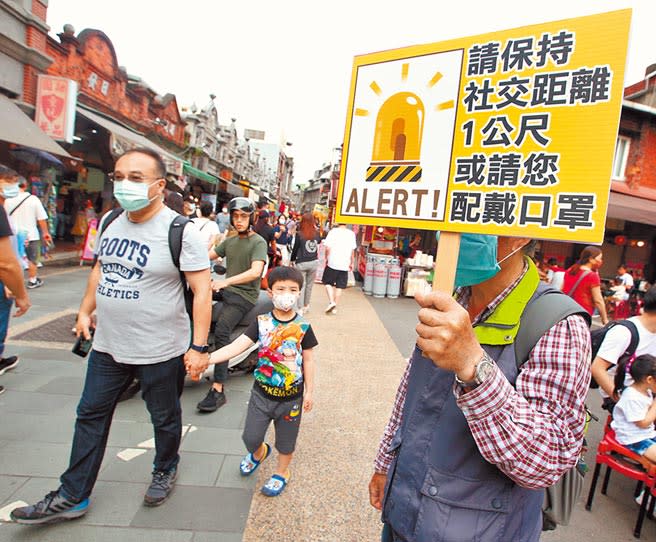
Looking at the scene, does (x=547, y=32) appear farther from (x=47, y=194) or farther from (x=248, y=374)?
(x=47, y=194)

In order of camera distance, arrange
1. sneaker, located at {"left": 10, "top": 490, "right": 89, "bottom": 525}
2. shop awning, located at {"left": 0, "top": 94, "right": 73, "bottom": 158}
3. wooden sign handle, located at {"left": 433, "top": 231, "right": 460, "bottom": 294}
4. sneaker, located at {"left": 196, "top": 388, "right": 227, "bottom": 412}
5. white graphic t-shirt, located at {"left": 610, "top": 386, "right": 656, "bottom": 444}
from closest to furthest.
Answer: wooden sign handle, located at {"left": 433, "top": 231, "right": 460, "bottom": 294} → sneaker, located at {"left": 10, "top": 490, "right": 89, "bottom": 525} → white graphic t-shirt, located at {"left": 610, "top": 386, "right": 656, "bottom": 444} → sneaker, located at {"left": 196, "top": 388, "right": 227, "bottom": 412} → shop awning, located at {"left": 0, "top": 94, "right": 73, "bottom": 158}

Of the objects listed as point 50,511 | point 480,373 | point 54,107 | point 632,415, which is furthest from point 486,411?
point 54,107

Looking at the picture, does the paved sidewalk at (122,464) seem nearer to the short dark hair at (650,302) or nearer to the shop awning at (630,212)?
the short dark hair at (650,302)

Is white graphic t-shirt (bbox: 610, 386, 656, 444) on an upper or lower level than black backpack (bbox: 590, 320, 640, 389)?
lower

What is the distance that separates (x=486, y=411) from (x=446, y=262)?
1.34 feet

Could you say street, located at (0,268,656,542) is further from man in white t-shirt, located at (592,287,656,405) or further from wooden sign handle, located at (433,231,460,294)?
wooden sign handle, located at (433,231,460,294)

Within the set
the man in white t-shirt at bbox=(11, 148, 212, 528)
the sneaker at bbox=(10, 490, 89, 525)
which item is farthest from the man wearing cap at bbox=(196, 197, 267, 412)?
the sneaker at bbox=(10, 490, 89, 525)

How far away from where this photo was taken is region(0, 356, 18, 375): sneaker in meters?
4.16

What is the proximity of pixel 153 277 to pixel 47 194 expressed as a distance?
1103 cm

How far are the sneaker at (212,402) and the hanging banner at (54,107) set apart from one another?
9.72 meters

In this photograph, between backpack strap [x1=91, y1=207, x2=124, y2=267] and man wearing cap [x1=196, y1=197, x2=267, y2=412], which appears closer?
backpack strap [x1=91, y1=207, x2=124, y2=267]

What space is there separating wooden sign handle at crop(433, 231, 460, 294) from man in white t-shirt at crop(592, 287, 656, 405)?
2798 millimetres

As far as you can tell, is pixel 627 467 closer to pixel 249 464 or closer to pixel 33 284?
pixel 249 464

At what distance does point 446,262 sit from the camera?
1192 mm
